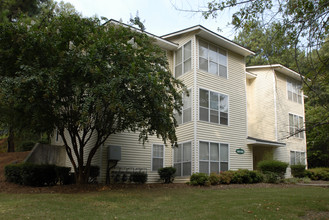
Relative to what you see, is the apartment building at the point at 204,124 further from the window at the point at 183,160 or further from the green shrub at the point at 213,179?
Answer: the green shrub at the point at 213,179

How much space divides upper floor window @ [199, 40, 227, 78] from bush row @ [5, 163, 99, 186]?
30.6 feet

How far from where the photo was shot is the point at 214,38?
57.9ft

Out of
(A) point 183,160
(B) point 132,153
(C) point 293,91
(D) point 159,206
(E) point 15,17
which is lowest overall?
(D) point 159,206

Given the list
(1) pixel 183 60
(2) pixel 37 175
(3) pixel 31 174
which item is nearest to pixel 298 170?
(1) pixel 183 60

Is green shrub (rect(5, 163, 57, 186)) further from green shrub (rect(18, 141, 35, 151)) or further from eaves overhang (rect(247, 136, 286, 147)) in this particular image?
eaves overhang (rect(247, 136, 286, 147))

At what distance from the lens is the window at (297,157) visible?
70.6ft

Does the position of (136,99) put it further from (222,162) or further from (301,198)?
(222,162)

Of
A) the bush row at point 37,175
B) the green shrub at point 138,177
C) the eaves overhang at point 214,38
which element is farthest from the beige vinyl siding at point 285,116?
the bush row at point 37,175

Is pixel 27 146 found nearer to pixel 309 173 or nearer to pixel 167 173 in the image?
pixel 167 173

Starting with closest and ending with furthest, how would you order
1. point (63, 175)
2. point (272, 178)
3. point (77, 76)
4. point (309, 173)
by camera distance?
point (77, 76) < point (63, 175) < point (272, 178) < point (309, 173)

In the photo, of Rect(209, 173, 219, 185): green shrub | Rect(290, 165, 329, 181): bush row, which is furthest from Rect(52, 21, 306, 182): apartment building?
Rect(209, 173, 219, 185): green shrub

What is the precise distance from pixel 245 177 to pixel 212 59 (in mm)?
7024

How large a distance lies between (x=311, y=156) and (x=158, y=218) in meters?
21.7

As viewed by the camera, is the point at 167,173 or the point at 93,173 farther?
the point at 167,173
